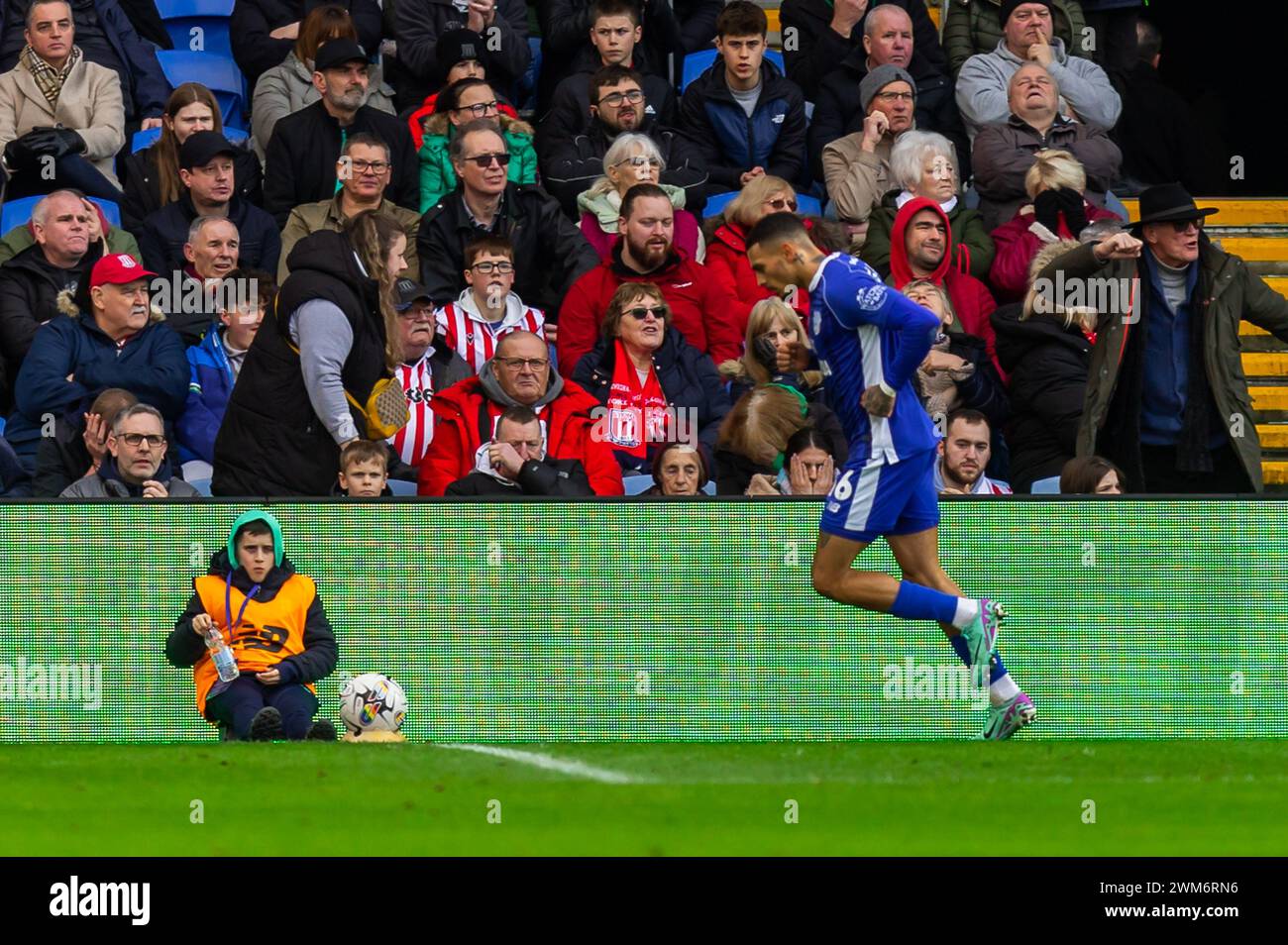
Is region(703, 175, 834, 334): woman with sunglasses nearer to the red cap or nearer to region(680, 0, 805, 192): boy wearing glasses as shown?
region(680, 0, 805, 192): boy wearing glasses

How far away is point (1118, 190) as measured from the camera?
15281mm

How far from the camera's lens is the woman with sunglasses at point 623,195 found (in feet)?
42.5

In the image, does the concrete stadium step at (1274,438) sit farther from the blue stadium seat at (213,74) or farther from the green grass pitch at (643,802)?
the blue stadium seat at (213,74)

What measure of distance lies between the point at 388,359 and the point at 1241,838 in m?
5.05

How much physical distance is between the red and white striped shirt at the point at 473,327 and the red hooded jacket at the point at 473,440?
2.21 ft

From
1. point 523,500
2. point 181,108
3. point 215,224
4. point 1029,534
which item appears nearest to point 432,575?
point 523,500

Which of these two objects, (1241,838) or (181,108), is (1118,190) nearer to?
(181,108)

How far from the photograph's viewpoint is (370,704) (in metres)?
9.78

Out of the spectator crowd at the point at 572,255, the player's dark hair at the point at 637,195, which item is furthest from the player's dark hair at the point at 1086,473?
the player's dark hair at the point at 637,195

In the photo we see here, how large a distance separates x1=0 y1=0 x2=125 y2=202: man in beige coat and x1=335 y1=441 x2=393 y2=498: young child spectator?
3333 mm

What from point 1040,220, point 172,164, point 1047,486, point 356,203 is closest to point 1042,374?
point 1047,486

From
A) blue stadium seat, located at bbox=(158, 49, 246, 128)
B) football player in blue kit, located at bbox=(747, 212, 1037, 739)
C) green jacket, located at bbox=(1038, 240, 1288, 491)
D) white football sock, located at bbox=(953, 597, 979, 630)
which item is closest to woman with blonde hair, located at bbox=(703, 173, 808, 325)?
green jacket, located at bbox=(1038, 240, 1288, 491)

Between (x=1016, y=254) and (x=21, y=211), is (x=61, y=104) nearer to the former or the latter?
(x=21, y=211)

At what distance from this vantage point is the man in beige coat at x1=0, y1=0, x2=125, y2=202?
13.4 m
